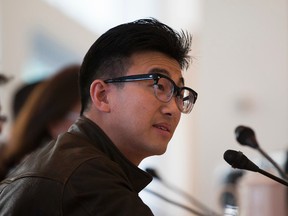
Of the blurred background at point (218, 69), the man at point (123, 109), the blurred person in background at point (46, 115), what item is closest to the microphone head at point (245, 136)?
the man at point (123, 109)

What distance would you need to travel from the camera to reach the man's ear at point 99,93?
3.72ft

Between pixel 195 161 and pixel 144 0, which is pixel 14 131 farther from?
pixel 144 0

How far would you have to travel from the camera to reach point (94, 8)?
4.54m

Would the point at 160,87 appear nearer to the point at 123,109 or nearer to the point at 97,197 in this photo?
the point at 123,109

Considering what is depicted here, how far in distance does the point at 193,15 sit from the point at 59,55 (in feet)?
4.23

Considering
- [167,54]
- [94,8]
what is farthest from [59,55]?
[167,54]

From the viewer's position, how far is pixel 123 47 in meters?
1.12

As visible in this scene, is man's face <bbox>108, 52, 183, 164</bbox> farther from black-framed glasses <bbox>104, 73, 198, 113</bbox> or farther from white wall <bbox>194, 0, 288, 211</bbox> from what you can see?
white wall <bbox>194, 0, 288, 211</bbox>

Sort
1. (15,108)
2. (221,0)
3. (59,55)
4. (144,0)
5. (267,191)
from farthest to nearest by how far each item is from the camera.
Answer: (144,0), (221,0), (59,55), (15,108), (267,191)

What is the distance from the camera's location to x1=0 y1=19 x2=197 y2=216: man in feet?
3.21

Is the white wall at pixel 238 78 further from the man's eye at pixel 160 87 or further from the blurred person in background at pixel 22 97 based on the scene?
the man's eye at pixel 160 87

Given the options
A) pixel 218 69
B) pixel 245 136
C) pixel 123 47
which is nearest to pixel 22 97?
pixel 245 136

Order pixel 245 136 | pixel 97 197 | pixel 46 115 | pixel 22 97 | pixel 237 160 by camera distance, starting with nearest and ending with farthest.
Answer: pixel 97 197 < pixel 237 160 < pixel 245 136 < pixel 46 115 < pixel 22 97

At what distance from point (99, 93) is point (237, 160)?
1.03ft
